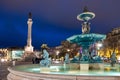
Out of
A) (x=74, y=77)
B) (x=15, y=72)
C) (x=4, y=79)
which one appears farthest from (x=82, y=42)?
(x=74, y=77)

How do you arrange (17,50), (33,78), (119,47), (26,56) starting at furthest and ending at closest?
(17,50)
(26,56)
(119,47)
(33,78)

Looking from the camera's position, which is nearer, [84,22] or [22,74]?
[22,74]

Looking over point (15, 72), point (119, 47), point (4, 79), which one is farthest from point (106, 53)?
point (15, 72)

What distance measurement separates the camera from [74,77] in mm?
9148

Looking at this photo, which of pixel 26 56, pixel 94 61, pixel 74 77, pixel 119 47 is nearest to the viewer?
pixel 74 77

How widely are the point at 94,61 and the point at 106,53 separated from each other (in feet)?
199

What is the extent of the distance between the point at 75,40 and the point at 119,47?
51.9 metres

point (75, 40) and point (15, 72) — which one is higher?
point (75, 40)

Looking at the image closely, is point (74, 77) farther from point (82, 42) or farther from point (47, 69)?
point (82, 42)

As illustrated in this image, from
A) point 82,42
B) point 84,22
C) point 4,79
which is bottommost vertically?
point 4,79

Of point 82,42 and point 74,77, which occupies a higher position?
point 82,42

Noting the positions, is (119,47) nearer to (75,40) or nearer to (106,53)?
(106,53)

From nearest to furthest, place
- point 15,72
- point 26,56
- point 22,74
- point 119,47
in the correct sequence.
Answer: point 22,74 → point 15,72 → point 119,47 → point 26,56

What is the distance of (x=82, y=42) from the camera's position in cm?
1927
